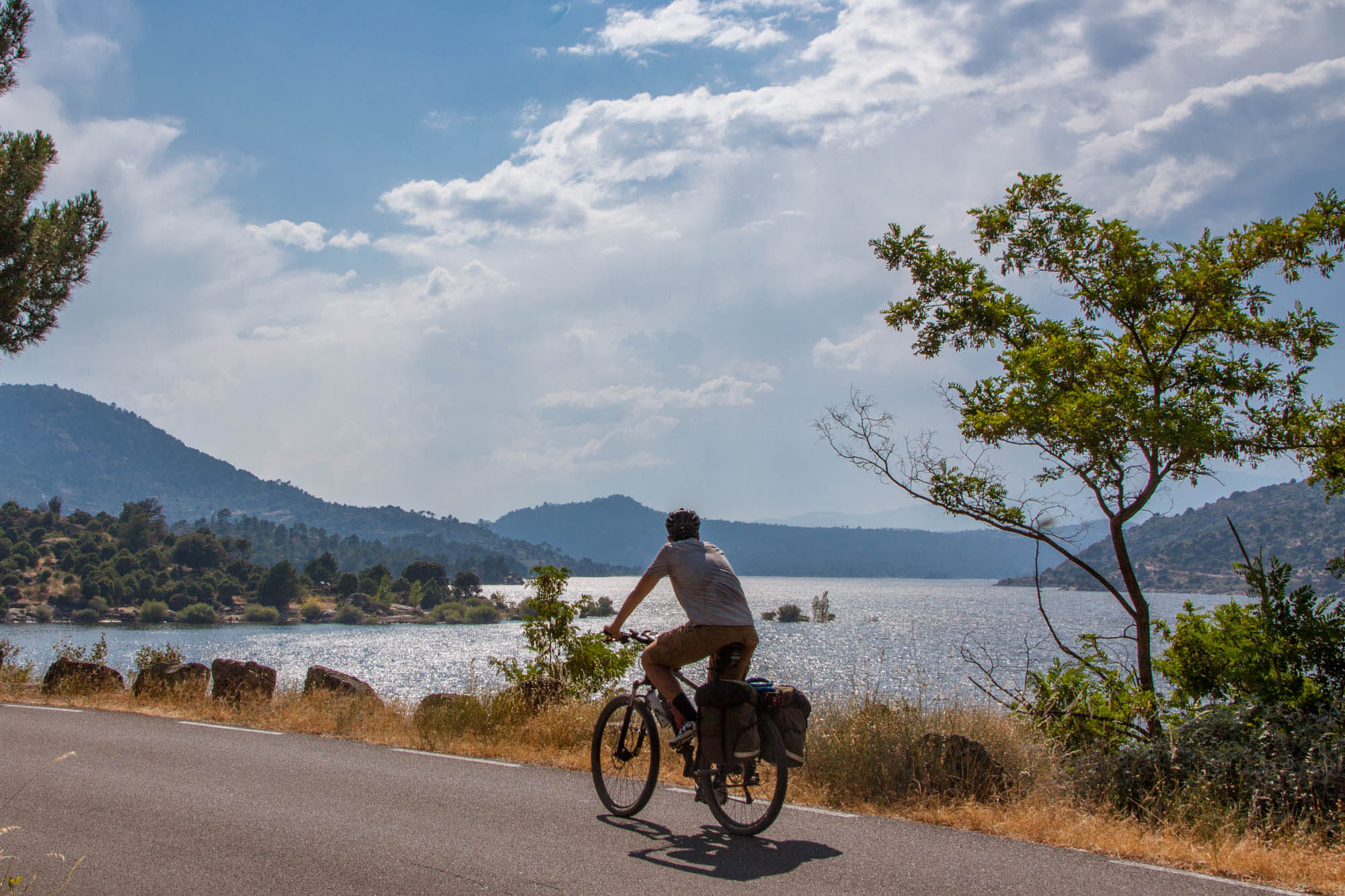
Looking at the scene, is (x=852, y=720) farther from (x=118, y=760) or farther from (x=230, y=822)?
(x=118, y=760)

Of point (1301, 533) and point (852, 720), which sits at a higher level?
point (1301, 533)

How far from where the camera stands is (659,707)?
20.3 ft

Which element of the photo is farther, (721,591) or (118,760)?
(118,760)

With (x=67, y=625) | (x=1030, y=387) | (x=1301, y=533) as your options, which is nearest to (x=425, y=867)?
(x=1030, y=387)

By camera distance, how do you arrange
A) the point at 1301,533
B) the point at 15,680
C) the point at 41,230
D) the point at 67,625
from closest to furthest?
the point at 41,230, the point at 15,680, the point at 1301,533, the point at 67,625

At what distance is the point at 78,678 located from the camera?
44.2 feet

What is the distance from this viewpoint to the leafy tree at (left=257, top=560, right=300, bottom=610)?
149375 mm

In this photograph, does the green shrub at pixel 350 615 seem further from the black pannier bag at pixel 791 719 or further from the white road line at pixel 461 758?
the black pannier bag at pixel 791 719

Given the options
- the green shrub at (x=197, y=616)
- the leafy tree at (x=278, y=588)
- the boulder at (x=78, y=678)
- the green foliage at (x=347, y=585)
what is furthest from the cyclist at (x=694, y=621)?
the green foliage at (x=347, y=585)

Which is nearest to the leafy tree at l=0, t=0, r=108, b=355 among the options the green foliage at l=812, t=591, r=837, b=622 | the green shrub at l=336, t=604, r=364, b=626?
the green foliage at l=812, t=591, r=837, b=622

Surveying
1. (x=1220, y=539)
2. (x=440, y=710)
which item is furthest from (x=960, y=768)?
(x=1220, y=539)

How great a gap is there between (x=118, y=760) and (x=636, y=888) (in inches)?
222

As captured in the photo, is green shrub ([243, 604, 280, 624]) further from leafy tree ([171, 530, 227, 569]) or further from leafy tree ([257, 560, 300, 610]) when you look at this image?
leafy tree ([171, 530, 227, 569])

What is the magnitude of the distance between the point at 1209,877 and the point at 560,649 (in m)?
7.69
